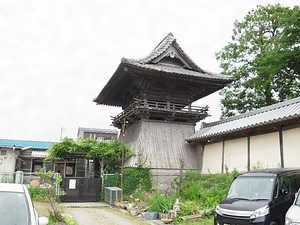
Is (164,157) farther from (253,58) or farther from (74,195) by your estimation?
(253,58)

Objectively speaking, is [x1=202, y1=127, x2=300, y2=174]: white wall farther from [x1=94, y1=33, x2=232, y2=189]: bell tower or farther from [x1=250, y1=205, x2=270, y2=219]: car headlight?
[x1=250, y1=205, x2=270, y2=219]: car headlight

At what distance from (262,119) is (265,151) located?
1.55 m

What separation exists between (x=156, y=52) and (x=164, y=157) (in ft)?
22.3

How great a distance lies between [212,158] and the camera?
16922mm

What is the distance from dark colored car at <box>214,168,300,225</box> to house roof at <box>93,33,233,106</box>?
965 centimetres

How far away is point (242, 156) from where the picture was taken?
14.4m

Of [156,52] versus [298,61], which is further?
[298,61]

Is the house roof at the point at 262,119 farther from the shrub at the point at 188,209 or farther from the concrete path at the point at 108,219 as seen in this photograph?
the concrete path at the point at 108,219

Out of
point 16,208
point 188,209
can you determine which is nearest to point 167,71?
point 188,209

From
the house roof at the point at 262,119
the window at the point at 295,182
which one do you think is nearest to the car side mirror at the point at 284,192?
the window at the point at 295,182

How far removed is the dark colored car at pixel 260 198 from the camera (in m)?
7.36

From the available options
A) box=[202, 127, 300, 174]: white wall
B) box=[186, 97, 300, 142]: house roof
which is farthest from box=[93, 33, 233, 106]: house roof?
box=[202, 127, 300, 174]: white wall

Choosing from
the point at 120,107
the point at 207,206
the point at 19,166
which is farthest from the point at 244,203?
the point at 19,166

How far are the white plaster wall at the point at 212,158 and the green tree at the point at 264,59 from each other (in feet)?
33.5
